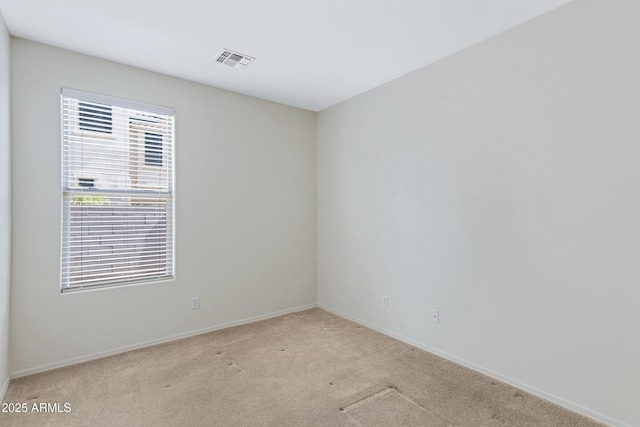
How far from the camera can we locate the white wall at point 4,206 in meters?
2.21

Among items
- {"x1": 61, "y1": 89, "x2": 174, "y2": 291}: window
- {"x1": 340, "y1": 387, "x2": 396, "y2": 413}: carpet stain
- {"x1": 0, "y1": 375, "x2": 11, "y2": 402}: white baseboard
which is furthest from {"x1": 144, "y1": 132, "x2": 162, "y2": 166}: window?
{"x1": 340, "y1": 387, "x2": 396, "y2": 413}: carpet stain

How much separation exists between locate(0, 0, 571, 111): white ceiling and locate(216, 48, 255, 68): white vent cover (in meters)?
0.06

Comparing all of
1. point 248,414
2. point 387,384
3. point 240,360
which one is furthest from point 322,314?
point 248,414

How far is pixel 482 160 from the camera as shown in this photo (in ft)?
8.38

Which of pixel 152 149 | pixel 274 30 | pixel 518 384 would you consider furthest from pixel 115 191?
pixel 518 384

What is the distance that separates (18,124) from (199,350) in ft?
7.83

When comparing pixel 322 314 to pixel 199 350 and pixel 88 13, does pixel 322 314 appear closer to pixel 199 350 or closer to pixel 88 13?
pixel 199 350

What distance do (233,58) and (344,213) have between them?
6.78 ft

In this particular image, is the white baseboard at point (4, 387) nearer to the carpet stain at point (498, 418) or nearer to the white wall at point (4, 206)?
the white wall at point (4, 206)

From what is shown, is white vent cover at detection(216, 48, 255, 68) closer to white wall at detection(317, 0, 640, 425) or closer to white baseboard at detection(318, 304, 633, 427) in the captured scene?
white wall at detection(317, 0, 640, 425)

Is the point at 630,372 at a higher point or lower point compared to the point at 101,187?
lower

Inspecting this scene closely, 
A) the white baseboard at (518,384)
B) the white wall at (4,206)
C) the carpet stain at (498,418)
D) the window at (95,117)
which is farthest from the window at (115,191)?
the carpet stain at (498,418)

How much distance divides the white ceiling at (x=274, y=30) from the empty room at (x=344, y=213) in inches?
0.8

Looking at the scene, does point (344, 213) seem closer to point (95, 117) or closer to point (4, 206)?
point (95, 117)
